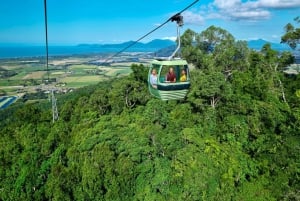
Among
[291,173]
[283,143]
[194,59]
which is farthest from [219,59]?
[291,173]

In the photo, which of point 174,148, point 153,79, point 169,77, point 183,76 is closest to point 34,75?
point 174,148

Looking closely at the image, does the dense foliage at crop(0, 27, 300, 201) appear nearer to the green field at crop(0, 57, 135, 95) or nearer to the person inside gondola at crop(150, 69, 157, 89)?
the person inside gondola at crop(150, 69, 157, 89)

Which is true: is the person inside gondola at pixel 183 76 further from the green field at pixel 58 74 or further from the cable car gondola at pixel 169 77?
the green field at pixel 58 74

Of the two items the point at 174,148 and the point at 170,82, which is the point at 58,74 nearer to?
the point at 174,148

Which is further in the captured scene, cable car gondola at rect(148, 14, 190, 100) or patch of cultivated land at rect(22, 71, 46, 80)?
patch of cultivated land at rect(22, 71, 46, 80)

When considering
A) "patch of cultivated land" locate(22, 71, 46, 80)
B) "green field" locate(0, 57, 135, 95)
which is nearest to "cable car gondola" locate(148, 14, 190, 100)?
"green field" locate(0, 57, 135, 95)

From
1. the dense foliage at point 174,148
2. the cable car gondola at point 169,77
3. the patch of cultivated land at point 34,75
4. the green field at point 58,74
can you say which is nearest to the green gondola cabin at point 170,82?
the cable car gondola at point 169,77
